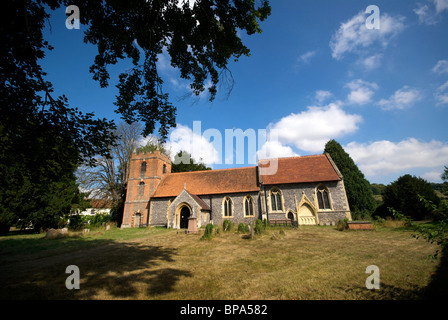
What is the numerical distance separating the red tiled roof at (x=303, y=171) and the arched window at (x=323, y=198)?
3.60 feet

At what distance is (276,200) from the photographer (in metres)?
20.7

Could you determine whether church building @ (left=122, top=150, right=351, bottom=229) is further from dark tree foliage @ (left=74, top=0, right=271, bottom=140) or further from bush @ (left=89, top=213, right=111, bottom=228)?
dark tree foliage @ (left=74, top=0, right=271, bottom=140)

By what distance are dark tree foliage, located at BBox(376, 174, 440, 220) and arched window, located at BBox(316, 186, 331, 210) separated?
5818mm

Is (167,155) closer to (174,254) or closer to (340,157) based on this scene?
(174,254)

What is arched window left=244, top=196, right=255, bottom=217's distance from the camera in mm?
20953

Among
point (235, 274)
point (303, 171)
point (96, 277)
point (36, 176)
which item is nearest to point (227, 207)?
point (303, 171)

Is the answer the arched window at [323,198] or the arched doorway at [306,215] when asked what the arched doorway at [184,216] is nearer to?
the arched doorway at [306,215]

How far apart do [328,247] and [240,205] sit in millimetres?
12789

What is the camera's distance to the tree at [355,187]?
22.8 metres

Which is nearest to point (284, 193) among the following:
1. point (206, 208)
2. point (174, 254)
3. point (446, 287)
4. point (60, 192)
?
point (206, 208)

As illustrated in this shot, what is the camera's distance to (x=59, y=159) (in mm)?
6086

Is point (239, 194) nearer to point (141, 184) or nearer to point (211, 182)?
point (211, 182)

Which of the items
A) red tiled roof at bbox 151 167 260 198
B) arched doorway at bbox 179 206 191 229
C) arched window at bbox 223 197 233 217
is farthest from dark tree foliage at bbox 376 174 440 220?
arched doorway at bbox 179 206 191 229

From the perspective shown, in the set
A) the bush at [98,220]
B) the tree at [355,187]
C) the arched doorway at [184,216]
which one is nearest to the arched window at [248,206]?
the arched doorway at [184,216]
